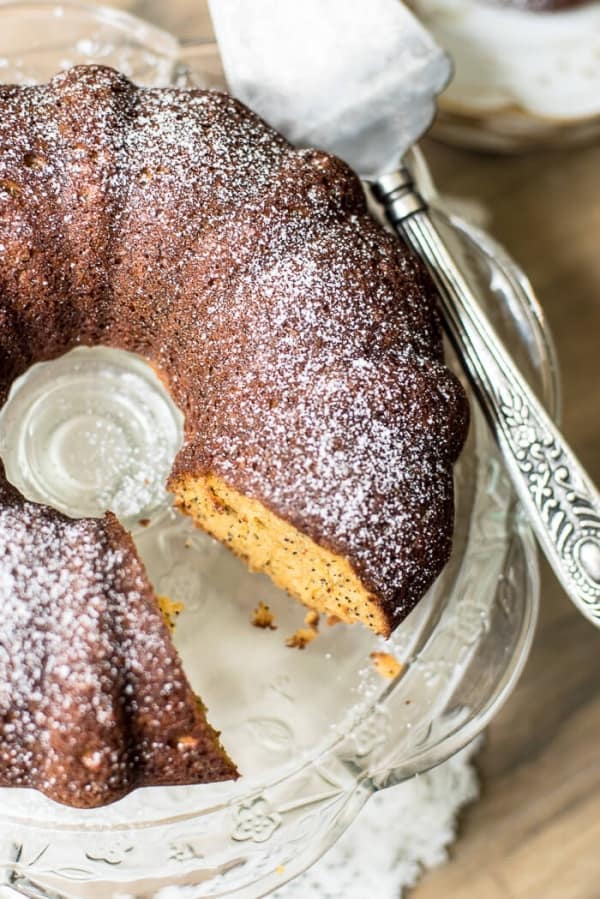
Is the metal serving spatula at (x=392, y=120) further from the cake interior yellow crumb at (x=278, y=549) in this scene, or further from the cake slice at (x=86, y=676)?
the cake slice at (x=86, y=676)

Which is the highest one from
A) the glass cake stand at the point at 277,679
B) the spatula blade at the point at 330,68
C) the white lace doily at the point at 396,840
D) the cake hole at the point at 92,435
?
the spatula blade at the point at 330,68

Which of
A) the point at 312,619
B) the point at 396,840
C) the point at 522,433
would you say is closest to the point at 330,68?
the point at 522,433

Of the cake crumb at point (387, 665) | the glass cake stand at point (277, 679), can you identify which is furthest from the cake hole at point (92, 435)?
the cake crumb at point (387, 665)

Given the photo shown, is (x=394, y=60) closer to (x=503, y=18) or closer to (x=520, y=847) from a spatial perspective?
(x=503, y=18)

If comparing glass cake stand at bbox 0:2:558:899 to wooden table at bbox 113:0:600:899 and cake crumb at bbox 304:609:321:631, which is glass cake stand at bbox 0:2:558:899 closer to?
cake crumb at bbox 304:609:321:631

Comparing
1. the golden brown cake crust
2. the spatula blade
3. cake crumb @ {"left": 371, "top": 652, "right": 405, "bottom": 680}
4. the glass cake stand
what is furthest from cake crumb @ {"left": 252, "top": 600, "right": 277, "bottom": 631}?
the spatula blade

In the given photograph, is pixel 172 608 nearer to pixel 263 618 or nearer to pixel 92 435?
pixel 263 618

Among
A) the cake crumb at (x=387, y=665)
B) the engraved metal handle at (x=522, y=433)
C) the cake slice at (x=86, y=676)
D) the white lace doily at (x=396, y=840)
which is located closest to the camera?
the cake slice at (x=86, y=676)
